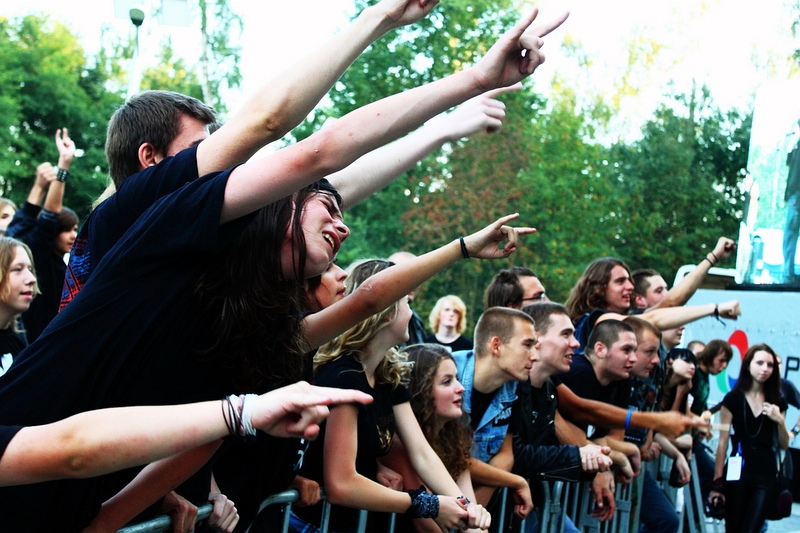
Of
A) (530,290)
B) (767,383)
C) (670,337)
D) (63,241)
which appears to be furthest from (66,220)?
(767,383)

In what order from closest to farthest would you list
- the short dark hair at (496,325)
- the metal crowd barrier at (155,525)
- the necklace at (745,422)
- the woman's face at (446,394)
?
1. the metal crowd barrier at (155,525)
2. the woman's face at (446,394)
3. the short dark hair at (496,325)
4. the necklace at (745,422)

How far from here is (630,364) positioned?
6.01 meters

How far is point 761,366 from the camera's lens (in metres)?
8.92

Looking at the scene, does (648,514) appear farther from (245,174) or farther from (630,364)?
(245,174)

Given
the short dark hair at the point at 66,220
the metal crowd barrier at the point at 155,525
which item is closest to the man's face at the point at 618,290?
the short dark hair at the point at 66,220

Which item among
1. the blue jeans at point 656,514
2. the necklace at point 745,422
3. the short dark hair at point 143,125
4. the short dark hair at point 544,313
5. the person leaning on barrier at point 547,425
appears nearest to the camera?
the short dark hair at point 143,125

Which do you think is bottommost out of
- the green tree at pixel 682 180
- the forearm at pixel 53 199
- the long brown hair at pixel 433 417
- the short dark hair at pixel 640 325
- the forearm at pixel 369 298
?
the long brown hair at pixel 433 417

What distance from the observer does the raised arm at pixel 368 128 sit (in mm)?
1950

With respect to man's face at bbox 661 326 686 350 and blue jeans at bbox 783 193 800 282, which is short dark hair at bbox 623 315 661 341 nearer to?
man's face at bbox 661 326 686 350

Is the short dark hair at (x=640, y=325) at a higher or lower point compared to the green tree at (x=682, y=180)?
lower

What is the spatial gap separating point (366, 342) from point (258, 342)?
5.41ft

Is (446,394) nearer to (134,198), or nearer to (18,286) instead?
(18,286)

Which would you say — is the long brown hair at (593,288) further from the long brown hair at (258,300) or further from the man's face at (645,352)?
the long brown hair at (258,300)

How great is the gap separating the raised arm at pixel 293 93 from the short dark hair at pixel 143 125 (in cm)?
36
